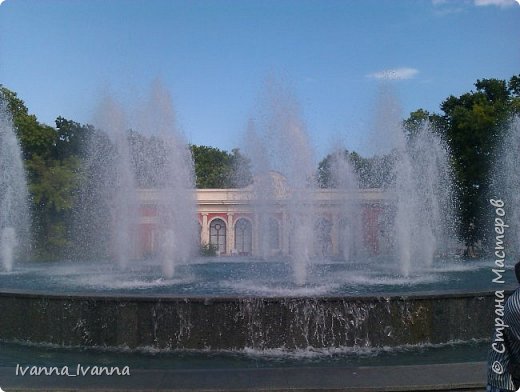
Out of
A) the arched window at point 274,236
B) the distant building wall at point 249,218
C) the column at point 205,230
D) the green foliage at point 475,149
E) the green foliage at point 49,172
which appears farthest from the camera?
the column at point 205,230

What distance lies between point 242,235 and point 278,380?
41.9 metres

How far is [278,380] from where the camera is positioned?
544 centimetres

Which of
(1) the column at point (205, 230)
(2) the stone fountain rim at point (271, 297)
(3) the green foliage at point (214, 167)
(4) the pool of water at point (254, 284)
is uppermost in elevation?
(3) the green foliage at point (214, 167)

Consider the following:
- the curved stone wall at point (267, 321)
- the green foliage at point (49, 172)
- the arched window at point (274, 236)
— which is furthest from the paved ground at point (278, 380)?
the arched window at point (274, 236)

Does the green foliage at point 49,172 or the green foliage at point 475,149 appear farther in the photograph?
the green foliage at point 49,172

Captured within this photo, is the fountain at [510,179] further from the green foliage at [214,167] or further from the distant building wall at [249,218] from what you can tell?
the green foliage at [214,167]

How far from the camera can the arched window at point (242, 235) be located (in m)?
45.8

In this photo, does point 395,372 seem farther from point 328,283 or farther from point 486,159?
point 486,159

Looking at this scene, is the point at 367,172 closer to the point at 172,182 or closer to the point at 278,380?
the point at 172,182

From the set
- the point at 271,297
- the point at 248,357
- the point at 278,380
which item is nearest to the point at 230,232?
the point at 271,297

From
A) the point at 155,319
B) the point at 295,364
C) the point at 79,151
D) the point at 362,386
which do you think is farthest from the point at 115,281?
the point at 79,151

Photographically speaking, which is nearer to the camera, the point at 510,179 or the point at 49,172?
the point at 510,179

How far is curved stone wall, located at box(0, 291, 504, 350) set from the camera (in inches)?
317

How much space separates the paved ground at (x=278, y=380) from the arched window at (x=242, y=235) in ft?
129
